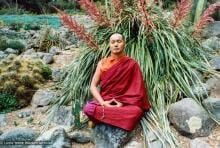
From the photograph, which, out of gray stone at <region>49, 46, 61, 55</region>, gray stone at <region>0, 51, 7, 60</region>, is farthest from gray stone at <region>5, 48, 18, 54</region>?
gray stone at <region>49, 46, 61, 55</region>

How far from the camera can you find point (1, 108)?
6.63m

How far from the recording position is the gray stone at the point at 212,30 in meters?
8.76

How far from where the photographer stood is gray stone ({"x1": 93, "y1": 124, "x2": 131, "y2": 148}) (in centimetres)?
517

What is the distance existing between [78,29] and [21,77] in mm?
1353

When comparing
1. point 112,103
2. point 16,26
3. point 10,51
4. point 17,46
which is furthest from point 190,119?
point 16,26

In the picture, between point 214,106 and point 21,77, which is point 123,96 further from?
point 21,77

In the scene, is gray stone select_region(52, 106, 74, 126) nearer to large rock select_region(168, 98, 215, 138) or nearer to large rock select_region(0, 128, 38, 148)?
large rock select_region(0, 128, 38, 148)

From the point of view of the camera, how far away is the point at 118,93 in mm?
5414

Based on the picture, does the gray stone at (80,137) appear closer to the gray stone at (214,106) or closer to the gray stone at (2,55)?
the gray stone at (214,106)

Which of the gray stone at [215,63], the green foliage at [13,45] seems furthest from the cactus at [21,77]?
the gray stone at [215,63]

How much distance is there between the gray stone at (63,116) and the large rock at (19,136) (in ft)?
1.46

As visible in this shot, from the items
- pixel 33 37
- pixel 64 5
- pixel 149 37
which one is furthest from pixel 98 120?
pixel 64 5

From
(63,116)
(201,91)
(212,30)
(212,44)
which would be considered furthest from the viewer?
(212,30)

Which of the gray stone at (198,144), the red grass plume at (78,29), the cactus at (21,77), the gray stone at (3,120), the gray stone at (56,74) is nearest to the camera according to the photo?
the gray stone at (198,144)
